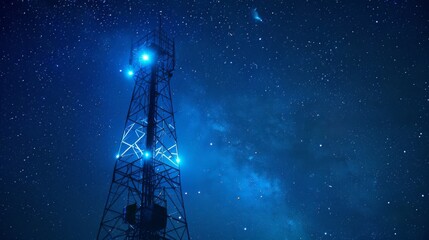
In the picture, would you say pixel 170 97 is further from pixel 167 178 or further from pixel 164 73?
pixel 167 178

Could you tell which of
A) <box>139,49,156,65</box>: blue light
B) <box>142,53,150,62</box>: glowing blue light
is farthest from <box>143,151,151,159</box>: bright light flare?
<box>142,53,150,62</box>: glowing blue light

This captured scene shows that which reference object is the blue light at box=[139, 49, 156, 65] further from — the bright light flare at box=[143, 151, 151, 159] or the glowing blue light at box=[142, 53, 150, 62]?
the bright light flare at box=[143, 151, 151, 159]

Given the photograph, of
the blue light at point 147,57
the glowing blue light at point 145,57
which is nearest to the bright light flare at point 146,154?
the blue light at point 147,57

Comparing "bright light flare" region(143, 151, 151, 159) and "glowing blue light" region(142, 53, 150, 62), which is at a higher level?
"glowing blue light" region(142, 53, 150, 62)

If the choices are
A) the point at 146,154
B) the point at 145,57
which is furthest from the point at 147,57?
the point at 146,154

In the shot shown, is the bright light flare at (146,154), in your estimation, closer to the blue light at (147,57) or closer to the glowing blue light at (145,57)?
the blue light at (147,57)

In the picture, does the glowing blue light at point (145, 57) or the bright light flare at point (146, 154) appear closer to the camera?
the bright light flare at point (146, 154)

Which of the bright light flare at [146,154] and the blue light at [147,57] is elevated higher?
the blue light at [147,57]

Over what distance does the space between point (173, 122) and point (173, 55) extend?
5.18m

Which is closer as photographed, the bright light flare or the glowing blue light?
the bright light flare

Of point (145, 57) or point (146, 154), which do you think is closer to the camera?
point (146, 154)

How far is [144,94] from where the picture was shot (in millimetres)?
26844

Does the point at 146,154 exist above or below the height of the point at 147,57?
below

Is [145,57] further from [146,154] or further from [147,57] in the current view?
[146,154]
